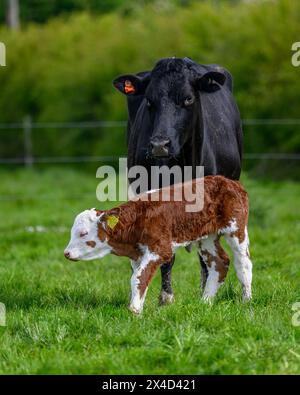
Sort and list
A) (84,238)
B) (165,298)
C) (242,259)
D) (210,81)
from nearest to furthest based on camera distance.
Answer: (84,238) → (242,259) → (165,298) → (210,81)

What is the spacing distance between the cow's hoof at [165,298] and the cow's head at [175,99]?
0.96 m

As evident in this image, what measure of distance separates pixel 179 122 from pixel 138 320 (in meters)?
1.74

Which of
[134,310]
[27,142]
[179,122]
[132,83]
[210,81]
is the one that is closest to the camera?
[134,310]

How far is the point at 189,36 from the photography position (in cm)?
1772

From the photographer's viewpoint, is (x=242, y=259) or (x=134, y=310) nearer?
(x=134, y=310)

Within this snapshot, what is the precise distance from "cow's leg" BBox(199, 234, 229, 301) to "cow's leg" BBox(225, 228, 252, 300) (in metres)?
0.18

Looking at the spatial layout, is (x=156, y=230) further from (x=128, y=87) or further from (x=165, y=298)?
(x=128, y=87)

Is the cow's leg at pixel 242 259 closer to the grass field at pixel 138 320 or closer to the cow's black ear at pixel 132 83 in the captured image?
the grass field at pixel 138 320

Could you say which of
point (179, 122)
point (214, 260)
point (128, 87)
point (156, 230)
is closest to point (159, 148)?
point (179, 122)

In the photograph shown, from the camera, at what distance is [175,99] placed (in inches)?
250

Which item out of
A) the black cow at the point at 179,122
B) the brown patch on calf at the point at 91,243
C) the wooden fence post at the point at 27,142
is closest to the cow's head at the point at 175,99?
the black cow at the point at 179,122

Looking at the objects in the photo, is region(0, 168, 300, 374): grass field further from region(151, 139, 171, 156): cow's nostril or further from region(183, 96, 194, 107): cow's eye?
region(183, 96, 194, 107): cow's eye

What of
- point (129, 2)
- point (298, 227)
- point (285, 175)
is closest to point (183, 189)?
point (298, 227)

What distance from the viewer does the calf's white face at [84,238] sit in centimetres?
542
